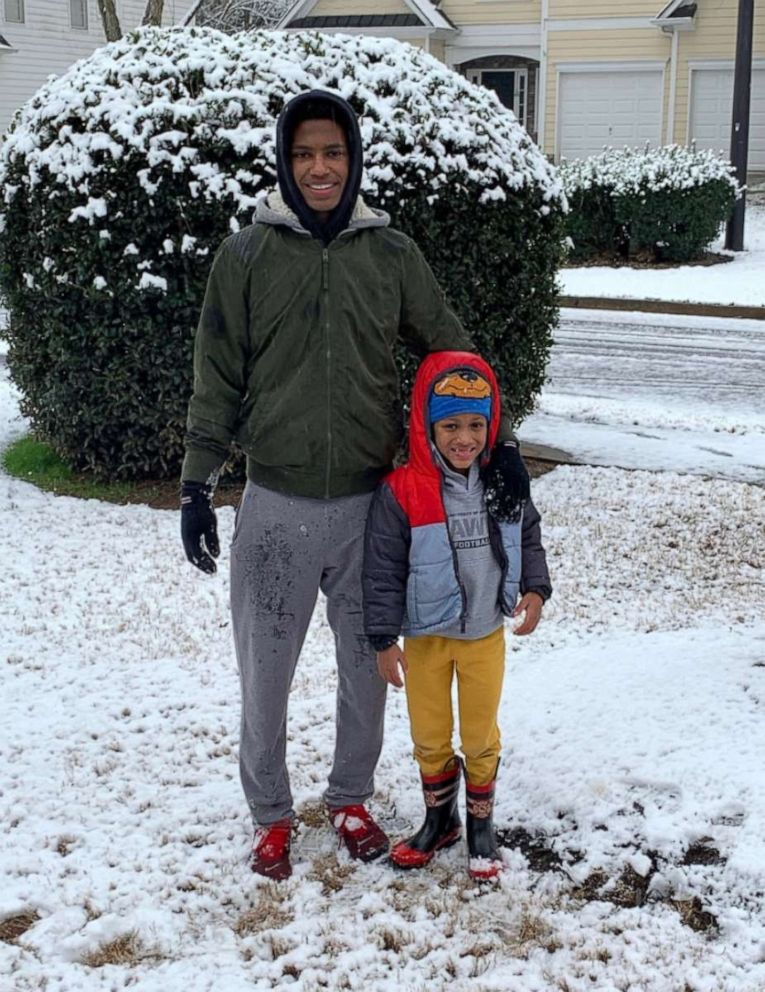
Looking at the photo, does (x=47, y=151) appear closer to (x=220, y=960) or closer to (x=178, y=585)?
(x=178, y=585)

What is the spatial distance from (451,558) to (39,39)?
31.3 meters

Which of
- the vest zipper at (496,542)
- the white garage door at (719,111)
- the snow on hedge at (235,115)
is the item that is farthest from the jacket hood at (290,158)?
the white garage door at (719,111)

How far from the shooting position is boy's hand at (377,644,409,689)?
3062mm

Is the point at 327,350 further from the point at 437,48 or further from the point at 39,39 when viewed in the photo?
the point at 39,39

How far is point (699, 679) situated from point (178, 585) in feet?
7.70

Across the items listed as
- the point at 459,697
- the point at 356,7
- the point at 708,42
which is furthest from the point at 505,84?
the point at 459,697

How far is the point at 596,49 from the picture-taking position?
27.5 metres

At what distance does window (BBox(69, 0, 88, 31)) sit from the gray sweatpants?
31.6 meters

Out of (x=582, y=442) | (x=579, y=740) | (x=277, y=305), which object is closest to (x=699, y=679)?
(x=579, y=740)

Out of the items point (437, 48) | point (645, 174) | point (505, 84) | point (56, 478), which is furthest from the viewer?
point (505, 84)

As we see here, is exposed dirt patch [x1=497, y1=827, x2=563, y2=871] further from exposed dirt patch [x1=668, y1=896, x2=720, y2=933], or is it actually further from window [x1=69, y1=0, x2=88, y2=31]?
window [x1=69, y1=0, x2=88, y2=31]

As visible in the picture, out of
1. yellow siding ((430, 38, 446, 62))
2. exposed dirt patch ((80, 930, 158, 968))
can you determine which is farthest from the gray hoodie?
yellow siding ((430, 38, 446, 62))

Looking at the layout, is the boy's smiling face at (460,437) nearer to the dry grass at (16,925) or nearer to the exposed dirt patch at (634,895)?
the exposed dirt patch at (634,895)

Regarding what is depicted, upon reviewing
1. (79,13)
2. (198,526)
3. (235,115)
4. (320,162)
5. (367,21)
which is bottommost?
(198,526)
